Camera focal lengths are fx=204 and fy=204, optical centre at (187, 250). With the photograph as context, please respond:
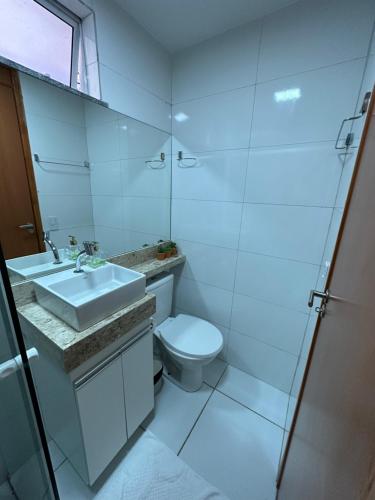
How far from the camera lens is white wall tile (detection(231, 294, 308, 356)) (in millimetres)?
1457

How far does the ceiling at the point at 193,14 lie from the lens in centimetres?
113

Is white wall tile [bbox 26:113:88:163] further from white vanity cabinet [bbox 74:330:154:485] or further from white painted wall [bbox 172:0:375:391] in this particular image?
white vanity cabinet [bbox 74:330:154:485]

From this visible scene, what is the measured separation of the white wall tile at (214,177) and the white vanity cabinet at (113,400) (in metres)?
1.10

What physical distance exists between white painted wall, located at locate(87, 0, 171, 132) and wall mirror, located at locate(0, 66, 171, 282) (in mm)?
91

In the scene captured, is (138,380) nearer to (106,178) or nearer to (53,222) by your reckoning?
(53,222)

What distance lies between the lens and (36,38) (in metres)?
1.07

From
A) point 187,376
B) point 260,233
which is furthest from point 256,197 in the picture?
point 187,376

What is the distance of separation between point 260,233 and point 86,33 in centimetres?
157

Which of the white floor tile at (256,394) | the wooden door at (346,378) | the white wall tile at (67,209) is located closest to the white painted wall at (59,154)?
the white wall tile at (67,209)

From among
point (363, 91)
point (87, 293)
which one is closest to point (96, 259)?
point (87, 293)

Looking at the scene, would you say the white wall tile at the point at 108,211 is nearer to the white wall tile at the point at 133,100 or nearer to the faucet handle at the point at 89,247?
the faucet handle at the point at 89,247

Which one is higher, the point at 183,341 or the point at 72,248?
the point at 72,248

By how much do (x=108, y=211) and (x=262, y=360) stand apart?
5.50ft

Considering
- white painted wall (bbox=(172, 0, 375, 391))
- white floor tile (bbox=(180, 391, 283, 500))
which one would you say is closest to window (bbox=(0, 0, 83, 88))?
white painted wall (bbox=(172, 0, 375, 391))
